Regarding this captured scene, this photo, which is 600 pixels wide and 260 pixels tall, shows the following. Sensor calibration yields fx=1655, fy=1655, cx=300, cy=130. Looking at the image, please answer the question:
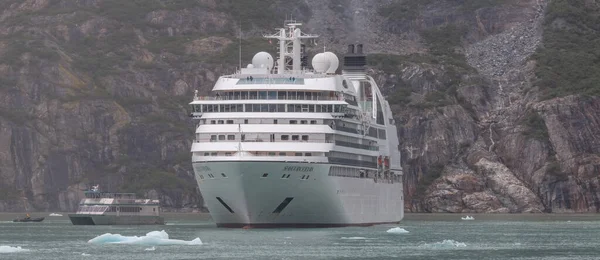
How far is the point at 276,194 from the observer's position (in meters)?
155

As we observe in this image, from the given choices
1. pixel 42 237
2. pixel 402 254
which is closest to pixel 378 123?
pixel 42 237

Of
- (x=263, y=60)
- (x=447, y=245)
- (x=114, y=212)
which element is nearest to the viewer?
(x=447, y=245)

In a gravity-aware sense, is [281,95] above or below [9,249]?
above

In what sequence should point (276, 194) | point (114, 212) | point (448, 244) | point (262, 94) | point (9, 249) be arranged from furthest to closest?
point (114, 212) → point (262, 94) → point (276, 194) → point (448, 244) → point (9, 249)

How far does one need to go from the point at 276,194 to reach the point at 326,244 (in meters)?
18.3

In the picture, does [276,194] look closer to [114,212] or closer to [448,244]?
[448,244]

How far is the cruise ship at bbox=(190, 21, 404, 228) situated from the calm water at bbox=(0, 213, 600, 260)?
2285mm

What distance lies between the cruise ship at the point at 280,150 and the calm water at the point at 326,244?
2285 mm

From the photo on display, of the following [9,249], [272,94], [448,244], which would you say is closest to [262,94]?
[272,94]

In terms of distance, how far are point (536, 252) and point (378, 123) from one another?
52.5 meters

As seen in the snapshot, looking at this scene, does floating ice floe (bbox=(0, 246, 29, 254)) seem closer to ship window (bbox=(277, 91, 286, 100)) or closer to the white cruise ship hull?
the white cruise ship hull

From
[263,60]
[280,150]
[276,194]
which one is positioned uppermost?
[263,60]

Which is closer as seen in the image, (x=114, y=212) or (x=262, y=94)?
(x=262, y=94)

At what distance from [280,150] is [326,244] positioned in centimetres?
1915
